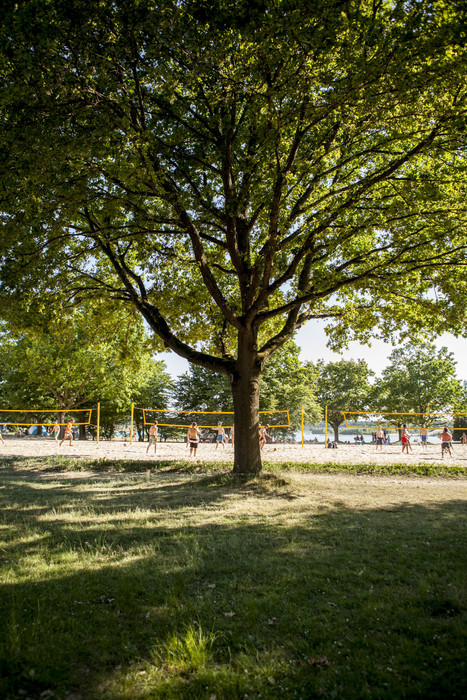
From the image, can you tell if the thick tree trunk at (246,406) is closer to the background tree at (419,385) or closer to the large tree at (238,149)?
the large tree at (238,149)

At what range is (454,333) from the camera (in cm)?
1509

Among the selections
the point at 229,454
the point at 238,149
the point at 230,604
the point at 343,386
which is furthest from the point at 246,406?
the point at 343,386

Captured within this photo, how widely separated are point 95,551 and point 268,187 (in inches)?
423

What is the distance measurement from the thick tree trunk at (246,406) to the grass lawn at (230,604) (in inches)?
169

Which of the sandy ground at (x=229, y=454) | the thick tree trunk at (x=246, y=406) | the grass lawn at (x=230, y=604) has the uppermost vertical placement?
the thick tree trunk at (x=246, y=406)

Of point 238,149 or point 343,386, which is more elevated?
point 238,149

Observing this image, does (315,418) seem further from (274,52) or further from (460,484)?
(274,52)

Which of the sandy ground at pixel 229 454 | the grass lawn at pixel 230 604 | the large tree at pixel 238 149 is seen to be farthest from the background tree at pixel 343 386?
the grass lawn at pixel 230 604

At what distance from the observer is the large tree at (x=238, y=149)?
7.36m

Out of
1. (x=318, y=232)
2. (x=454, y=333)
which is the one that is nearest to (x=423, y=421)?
(x=454, y=333)

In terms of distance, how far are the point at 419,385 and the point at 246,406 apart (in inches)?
2159

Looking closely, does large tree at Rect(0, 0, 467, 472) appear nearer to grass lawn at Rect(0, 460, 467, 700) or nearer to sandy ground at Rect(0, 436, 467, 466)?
grass lawn at Rect(0, 460, 467, 700)

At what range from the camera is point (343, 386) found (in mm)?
73000

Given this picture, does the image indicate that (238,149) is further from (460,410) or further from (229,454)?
(460,410)
